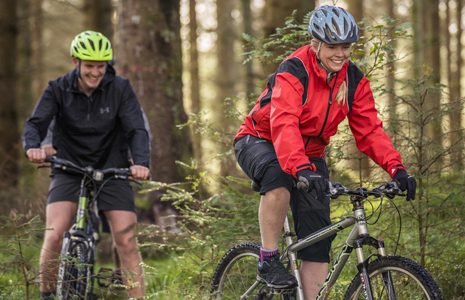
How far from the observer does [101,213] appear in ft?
21.1

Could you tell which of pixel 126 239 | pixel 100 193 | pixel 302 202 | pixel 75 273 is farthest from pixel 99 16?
pixel 302 202

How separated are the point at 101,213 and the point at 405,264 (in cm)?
313

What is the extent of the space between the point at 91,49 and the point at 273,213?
2318mm

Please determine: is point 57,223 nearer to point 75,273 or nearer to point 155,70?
point 75,273

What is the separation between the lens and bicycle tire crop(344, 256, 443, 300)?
3.91 m

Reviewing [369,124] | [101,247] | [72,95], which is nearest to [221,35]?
[101,247]

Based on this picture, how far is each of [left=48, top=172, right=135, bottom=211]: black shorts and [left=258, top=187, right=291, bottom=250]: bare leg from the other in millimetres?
1796

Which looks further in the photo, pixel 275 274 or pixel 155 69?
pixel 155 69

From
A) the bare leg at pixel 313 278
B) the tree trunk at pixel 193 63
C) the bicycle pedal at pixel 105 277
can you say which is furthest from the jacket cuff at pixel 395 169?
the tree trunk at pixel 193 63

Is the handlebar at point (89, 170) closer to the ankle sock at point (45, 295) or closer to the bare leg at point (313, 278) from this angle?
the ankle sock at point (45, 295)

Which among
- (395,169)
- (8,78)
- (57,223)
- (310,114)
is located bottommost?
(57,223)

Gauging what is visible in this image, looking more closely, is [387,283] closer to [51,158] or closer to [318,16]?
[318,16]

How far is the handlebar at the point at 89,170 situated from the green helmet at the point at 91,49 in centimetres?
85

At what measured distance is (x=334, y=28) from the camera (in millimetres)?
4516
